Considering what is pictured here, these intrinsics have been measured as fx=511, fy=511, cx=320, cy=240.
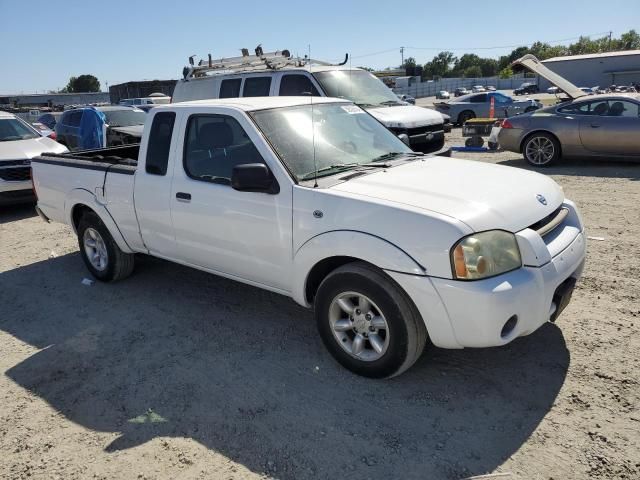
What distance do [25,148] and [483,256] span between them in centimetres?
924

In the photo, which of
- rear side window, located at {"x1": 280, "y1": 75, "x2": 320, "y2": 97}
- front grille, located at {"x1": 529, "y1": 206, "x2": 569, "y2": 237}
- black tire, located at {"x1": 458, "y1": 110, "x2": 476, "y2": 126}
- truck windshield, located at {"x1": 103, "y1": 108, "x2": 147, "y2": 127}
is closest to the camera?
front grille, located at {"x1": 529, "y1": 206, "x2": 569, "y2": 237}

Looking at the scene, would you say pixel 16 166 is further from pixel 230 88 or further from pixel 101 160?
pixel 101 160

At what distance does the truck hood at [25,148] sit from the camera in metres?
8.98

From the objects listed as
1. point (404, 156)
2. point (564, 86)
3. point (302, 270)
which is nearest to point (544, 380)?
point (302, 270)

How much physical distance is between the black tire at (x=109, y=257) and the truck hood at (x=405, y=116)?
4.70m

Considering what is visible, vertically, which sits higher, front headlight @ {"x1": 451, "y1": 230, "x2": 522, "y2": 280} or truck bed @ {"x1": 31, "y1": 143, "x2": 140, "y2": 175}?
truck bed @ {"x1": 31, "y1": 143, "x2": 140, "y2": 175}

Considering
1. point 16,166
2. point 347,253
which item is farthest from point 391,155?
point 16,166

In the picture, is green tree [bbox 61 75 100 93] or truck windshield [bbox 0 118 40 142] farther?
green tree [bbox 61 75 100 93]

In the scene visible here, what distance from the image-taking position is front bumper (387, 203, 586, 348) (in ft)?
9.40

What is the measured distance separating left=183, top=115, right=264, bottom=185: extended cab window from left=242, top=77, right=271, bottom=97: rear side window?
539 centimetres

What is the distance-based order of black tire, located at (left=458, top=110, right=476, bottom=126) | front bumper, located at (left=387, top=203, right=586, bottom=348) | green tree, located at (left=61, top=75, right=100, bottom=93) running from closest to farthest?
front bumper, located at (left=387, top=203, right=586, bottom=348), black tire, located at (left=458, top=110, right=476, bottom=126), green tree, located at (left=61, top=75, right=100, bottom=93)

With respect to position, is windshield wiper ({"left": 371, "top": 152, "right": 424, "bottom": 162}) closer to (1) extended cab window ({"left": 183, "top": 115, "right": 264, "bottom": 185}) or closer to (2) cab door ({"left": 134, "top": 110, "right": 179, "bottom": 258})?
(1) extended cab window ({"left": 183, "top": 115, "right": 264, "bottom": 185})

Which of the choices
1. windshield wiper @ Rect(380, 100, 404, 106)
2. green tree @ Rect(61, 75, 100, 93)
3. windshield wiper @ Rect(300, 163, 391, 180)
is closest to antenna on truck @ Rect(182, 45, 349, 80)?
windshield wiper @ Rect(380, 100, 404, 106)

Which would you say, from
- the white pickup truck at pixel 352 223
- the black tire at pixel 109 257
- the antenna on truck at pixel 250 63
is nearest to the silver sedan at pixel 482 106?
the antenna on truck at pixel 250 63
